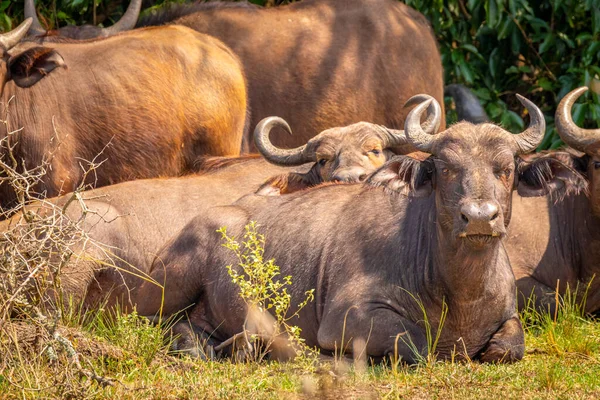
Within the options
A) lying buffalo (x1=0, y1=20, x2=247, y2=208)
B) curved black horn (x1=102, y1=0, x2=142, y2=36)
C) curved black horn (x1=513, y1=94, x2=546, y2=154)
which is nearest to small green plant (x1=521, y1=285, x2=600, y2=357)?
curved black horn (x1=513, y1=94, x2=546, y2=154)

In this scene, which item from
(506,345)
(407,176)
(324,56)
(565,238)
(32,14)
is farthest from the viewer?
(324,56)

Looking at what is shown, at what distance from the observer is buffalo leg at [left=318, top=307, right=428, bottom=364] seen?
691 cm

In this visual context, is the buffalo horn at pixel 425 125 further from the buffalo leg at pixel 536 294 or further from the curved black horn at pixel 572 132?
the buffalo leg at pixel 536 294

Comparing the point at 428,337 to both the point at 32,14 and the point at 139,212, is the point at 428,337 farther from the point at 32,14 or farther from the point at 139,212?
the point at 32,14

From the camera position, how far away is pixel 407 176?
7.13 metres

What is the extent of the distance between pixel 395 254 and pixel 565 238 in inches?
71.1

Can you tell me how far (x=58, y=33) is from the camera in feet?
36.1

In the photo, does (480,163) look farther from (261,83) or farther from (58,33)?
(58,33)

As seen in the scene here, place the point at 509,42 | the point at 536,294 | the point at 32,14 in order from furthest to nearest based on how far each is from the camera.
Answer: the point at 509,42
the point at 32,14
the point at 536,294

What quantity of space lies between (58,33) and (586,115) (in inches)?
207

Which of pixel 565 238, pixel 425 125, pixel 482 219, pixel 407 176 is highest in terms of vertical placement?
pixel 482 219

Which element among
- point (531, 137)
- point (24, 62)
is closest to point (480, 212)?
point (531, 137)

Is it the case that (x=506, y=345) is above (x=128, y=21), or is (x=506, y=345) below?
below

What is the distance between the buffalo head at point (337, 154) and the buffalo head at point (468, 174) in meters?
1.57
